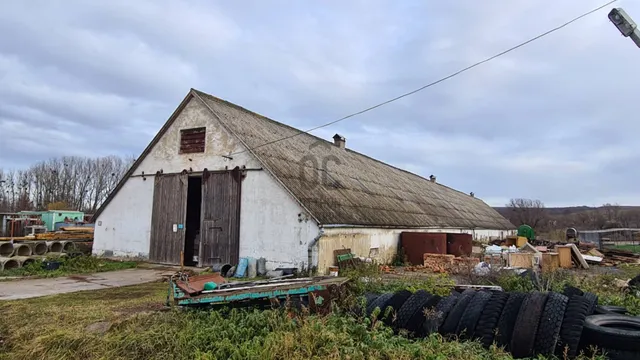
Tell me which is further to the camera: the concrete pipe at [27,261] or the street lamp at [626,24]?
the concrete pipe at [27,261]

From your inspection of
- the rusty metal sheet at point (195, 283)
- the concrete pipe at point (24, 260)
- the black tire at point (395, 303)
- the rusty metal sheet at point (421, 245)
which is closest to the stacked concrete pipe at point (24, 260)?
the concrete pipe at point (24, 260)

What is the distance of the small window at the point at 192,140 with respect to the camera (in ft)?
48.3

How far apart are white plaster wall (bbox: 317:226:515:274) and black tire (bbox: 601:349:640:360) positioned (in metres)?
7.79

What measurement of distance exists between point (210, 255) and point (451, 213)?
1827 centimetres

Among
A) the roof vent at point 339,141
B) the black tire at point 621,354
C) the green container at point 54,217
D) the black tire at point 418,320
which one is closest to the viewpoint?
the black tire at point 621,354

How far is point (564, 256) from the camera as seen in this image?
50.5 feet

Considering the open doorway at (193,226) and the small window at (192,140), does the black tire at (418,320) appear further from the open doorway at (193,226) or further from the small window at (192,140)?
the small window at (192,140)

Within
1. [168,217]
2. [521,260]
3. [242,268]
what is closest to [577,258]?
[521,260]

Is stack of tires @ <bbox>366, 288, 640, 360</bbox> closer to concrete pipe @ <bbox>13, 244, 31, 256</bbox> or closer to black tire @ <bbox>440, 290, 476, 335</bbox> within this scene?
black tire @ <bbox>440, 290, 476, 335</bbox>

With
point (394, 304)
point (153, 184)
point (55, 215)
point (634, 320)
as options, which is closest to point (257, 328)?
point (394, 304)

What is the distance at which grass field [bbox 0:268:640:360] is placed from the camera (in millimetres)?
4410

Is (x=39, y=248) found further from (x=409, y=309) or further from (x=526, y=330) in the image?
(x=526, y=330)

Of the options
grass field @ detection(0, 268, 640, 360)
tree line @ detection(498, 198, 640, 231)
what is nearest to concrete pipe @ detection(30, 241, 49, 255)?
grass field @ detection(0, 268, 640, 360)

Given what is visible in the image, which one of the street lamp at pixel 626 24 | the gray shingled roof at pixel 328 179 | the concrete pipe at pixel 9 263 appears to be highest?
the street lamp at pixel 626 24
